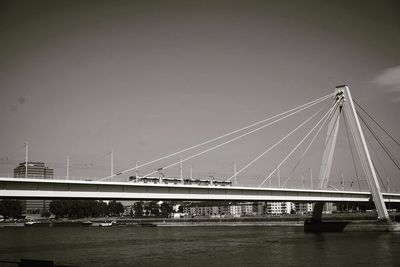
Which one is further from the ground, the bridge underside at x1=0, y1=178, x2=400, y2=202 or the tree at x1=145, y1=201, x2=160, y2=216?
the bridge underside at x1=0, y1=178, x2=400, y2=202

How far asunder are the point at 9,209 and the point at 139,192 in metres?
126

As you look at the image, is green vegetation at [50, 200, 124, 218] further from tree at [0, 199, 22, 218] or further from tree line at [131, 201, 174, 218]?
tree line at [131, 201, 174, 218]

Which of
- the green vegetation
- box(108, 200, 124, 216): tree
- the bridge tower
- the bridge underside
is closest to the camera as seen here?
the bridge underside

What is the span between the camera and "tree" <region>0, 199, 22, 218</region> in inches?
5955

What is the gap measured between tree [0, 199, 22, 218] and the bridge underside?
122 m

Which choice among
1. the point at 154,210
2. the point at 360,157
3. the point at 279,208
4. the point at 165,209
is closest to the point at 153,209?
the point at 154,210

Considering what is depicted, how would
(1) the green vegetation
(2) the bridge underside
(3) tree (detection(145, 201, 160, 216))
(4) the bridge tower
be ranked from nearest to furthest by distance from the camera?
(2) the bridge underside → (4) the bridge tower → (1) the green vegetation → (3) tree (detection(145, 201, 160, 216))

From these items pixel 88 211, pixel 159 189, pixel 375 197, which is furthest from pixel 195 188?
pixel 88 211

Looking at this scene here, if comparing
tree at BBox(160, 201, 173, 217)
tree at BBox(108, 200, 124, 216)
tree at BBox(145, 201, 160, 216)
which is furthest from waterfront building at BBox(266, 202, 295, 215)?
tree at BBox(108, 200, 124, 216)

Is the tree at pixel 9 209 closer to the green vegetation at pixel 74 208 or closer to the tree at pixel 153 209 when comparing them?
the green vegetation at pixel 74 208

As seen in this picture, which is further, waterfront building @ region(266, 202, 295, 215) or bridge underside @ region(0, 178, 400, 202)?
waterfront building @ region(266, 202, 295, 215)

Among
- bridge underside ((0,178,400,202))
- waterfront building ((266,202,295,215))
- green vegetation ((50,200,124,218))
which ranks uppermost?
bridge underside ((0,178,400,202))

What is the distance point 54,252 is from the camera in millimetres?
38000

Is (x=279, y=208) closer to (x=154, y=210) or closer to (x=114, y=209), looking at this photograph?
(x=154, y=210)
